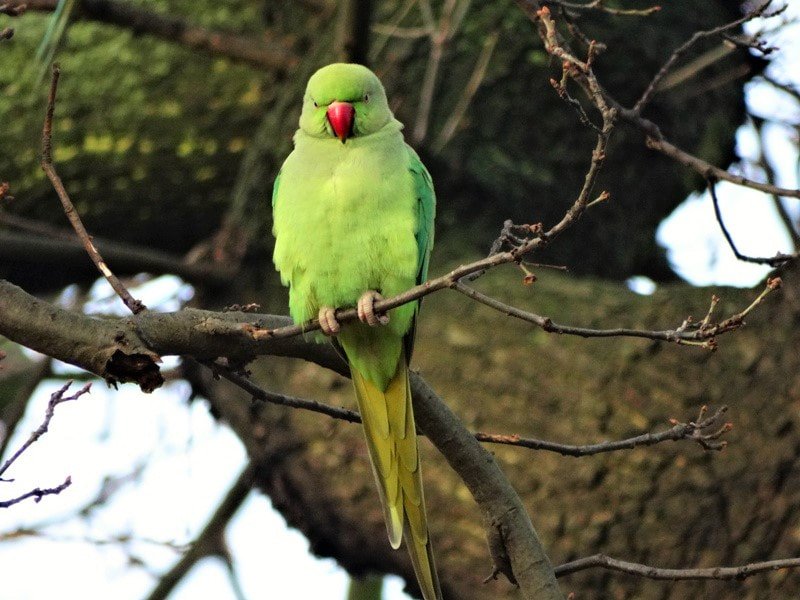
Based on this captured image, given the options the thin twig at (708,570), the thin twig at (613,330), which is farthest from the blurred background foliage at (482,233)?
the thin twig at (613,330)

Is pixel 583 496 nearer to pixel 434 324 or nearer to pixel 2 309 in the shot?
pixel 434 324

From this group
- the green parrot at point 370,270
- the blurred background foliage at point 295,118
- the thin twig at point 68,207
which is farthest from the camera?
the blurred background foliage at point 295,118

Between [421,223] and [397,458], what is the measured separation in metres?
0.72

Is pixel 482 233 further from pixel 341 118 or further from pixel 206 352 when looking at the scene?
pixel 206 352

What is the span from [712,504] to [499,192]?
1843 millimetres

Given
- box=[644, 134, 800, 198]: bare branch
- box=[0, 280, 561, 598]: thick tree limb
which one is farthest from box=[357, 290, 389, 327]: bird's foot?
box=[644, 134, 800, 198]: bare branch

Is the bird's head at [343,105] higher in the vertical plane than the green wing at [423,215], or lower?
higher

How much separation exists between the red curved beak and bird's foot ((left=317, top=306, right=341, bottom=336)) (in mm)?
621

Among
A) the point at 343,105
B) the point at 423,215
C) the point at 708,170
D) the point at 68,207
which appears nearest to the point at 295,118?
the point at 343,105

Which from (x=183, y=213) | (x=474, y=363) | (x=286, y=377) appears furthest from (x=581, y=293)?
(x=183, y=213)

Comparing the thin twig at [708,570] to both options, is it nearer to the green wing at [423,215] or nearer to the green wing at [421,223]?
the green wing at [421,223]

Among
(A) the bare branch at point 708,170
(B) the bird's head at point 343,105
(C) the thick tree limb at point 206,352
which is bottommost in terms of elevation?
(C) the thick tree limb at point 206,352

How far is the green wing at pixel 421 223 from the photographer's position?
3.14 meters

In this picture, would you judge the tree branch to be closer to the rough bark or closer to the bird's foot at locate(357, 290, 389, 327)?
the rough bark
